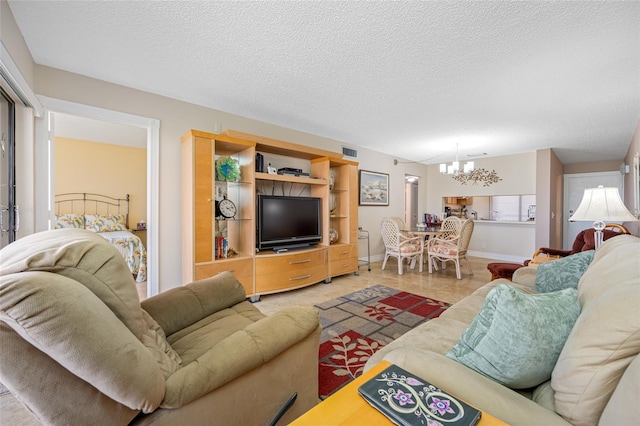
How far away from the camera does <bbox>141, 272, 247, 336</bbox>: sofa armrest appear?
58.5 inches

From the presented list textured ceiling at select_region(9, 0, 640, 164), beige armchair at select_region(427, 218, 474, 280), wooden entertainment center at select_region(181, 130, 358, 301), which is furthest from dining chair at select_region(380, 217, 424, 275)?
textured ceiling at select_region(9, 0, 640, 164)

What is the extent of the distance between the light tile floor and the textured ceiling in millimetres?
2362

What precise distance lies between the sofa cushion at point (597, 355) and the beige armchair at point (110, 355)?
0.92m

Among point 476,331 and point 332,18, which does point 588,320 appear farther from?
point 332,18

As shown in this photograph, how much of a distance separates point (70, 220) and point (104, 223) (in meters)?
0.46

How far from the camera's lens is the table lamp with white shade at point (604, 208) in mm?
2176

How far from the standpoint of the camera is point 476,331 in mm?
993

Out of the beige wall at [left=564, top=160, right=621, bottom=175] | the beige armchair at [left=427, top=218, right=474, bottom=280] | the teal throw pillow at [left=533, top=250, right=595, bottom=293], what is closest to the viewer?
the teal throw pillow at [left=533, top=250, right=595, bottom=293]

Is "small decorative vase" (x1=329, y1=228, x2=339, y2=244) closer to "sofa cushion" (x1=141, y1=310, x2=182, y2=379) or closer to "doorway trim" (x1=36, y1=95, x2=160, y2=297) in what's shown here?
"doorway trim" (x1=36, y1=95, x2=160, y2=297)

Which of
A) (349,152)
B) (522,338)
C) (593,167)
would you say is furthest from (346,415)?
(593,167)

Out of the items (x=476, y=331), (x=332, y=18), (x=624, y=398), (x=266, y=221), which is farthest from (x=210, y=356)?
(x=266, y=221)

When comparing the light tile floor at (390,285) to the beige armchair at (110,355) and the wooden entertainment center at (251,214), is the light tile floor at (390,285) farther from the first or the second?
the beige armchair at (110,355)

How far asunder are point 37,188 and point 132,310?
7.63ft

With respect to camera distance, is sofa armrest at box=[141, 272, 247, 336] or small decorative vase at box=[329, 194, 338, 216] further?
small decorative vase at box=[329, 194, 338, 216]
